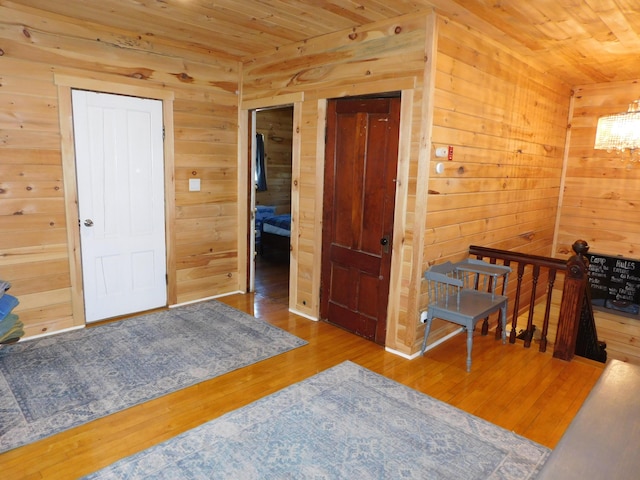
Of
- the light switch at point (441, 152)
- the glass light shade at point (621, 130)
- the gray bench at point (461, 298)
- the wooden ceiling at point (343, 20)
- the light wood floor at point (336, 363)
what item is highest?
the wooden ceiling at point (343, 20)

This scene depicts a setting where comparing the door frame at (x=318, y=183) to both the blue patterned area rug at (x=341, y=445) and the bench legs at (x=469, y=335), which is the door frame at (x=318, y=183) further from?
the blue patterned area rug at (x=341, y=445)

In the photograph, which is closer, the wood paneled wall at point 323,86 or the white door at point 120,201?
the wood paneled wall at point 323,86

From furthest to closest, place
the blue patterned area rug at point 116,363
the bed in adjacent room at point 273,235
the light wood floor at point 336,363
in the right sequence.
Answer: the bed in adjacent room at point 273,235 → the blue patterned area rug at point 116,363 → the light wood floor at point 336,363

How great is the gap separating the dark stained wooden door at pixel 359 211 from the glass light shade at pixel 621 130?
2464 mm

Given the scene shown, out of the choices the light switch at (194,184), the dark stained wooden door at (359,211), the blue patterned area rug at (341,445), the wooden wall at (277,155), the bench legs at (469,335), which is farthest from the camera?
the wooden wall at (277,155)

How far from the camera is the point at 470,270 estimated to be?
3.59 metres

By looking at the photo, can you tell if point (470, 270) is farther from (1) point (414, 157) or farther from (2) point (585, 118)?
(2) point (585, 118)

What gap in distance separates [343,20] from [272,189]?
500 centimetres

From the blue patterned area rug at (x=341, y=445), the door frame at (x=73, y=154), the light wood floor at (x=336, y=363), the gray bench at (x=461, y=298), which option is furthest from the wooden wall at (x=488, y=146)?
the door frame at (x=73, y=154)

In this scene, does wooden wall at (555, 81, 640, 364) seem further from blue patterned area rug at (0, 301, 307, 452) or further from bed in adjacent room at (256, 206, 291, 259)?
blue patterned area rug at (0, 301, 307, 452)

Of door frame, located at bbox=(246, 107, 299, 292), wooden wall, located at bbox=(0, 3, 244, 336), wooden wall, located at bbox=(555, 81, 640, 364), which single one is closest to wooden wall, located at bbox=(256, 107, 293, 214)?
door frame, located at bbox=(246, 107, 299, 292)

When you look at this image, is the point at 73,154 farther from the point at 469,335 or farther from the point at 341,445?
the point at 469,335

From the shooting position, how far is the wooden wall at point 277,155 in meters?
7.95

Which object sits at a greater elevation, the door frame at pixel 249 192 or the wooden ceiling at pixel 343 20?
the wooden ceiling at pixel 343 20
